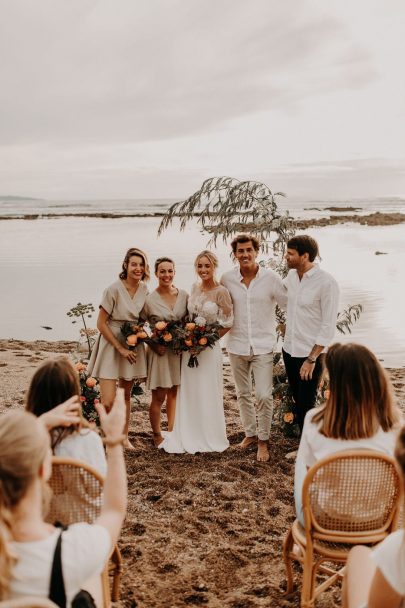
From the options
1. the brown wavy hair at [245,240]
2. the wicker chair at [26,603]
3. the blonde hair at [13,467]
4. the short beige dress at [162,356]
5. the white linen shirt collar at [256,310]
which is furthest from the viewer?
the short beige dress at [162,356]

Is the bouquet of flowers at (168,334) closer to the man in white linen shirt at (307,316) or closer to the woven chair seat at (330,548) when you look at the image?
the man in white linen shirt at (307,316)

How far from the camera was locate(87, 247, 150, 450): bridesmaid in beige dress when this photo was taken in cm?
550

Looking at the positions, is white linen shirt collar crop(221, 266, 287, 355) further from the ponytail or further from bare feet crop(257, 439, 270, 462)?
the ponytail

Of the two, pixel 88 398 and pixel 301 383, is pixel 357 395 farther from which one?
pixel 88 398

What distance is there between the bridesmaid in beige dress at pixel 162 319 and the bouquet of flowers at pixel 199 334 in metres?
0.23

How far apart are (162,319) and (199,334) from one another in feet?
1.29

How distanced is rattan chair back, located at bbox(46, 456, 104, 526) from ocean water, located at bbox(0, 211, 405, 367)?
7.95 meters

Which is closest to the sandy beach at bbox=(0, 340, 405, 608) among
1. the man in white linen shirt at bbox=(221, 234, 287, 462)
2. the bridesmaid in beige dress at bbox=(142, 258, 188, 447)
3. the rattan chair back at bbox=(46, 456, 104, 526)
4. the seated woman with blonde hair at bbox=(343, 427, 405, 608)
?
the man in white linen shirt at bbox=(221, 234, 287, 462)

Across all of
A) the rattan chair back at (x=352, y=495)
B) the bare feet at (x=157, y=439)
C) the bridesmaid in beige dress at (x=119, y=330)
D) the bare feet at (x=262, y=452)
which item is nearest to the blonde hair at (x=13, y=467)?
the rattan chair back at (x=352, y=495)

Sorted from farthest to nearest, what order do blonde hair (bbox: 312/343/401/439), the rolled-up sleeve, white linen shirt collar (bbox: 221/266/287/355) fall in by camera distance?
white linen shirt collar (bbox: 221/266/287/355) → the rolled-up sleeve → blonde hair (bbox: 312/343/401/439)

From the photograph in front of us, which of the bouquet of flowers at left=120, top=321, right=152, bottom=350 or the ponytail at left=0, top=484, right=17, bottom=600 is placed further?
the bouquet of flowers at left=120, top=321, right=152, bottom=350

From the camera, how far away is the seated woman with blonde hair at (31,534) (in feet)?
5.66

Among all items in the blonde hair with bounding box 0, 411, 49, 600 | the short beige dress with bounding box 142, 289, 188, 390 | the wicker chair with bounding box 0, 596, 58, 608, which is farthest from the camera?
the short beige dress with bounding box 142, 289, 188, 390

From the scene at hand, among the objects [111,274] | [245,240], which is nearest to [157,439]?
[245,240]
